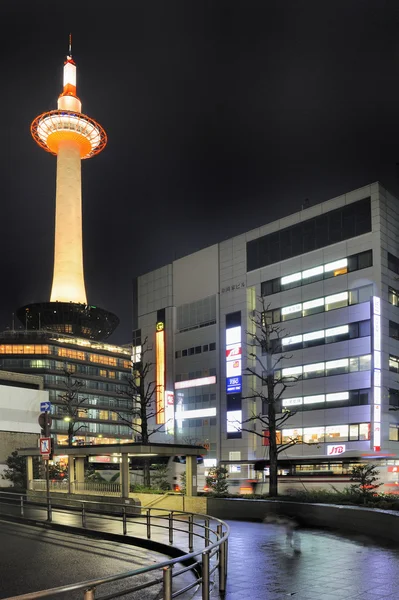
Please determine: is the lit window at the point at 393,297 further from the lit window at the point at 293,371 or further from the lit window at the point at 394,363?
the lit window at the point at 293,371

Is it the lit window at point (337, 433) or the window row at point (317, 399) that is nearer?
the lit window at point (337, 433)

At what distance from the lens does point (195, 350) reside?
86812 mm

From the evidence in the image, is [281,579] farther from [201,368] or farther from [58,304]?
[58,304]

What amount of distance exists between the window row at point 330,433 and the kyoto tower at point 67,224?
76.7m

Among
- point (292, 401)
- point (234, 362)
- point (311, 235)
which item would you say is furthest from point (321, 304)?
point (234, 362)

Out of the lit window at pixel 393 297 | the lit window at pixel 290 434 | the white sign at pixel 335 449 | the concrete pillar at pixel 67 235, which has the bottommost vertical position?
the white sign at pixel 335 449

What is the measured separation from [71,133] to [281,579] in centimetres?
13840

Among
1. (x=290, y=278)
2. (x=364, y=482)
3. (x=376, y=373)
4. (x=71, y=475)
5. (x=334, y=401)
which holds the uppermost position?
(x=290, y=278)

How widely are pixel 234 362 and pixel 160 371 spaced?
13577 millimetres

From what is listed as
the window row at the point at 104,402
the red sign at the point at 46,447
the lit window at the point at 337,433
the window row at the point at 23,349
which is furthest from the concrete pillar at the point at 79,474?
the window row at the point at 23,349

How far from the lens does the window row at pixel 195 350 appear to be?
277ft

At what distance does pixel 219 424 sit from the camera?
266 ft

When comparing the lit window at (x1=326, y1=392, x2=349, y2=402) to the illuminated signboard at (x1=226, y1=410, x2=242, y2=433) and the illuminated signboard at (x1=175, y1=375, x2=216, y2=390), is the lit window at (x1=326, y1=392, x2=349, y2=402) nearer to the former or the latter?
the illuminated signboard at (x1=226, y1=410, x2=242, y2=433)

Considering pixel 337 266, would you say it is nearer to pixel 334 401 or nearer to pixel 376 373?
pixel 376 373
